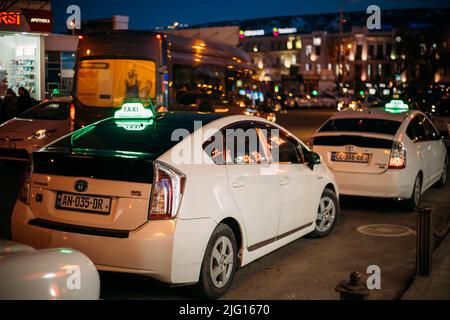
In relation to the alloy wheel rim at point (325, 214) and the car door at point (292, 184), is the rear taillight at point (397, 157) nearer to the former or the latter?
the alloy wheel rim at point (325, 214)

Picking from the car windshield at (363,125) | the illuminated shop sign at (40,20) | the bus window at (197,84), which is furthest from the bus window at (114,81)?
the illuminated shop sign at (40,20)

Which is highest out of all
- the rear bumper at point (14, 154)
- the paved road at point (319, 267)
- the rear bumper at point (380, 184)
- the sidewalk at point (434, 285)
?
the rear bumper at point (14, 154)

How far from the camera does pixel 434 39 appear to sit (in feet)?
231

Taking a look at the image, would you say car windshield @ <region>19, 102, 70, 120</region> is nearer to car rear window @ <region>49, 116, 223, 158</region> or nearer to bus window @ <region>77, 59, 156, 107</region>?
bus window @ <region>77, 59, 156, 107</region>

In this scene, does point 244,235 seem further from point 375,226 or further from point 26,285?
point 375,226

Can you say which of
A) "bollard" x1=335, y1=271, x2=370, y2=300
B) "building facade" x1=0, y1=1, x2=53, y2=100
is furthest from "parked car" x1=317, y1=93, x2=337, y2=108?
"bollard" x1=335, y1=271, x2=370, y2=300

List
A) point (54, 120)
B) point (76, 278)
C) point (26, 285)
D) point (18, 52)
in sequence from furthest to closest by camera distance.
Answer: point (18, 52)
point (54, 120)
point (76, 278)
point (26, 285)

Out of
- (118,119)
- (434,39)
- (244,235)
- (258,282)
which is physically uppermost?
(434,39)

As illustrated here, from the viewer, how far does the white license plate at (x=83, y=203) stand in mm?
5172

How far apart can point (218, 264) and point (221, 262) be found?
0.06m

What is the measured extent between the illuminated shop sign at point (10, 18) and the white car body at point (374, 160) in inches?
656

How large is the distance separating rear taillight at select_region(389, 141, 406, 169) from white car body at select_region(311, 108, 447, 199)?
4 cm

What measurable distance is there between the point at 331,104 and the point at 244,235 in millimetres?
63039

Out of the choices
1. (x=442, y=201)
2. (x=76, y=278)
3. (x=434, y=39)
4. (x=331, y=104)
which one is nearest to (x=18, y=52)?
(x=442, y=201)
